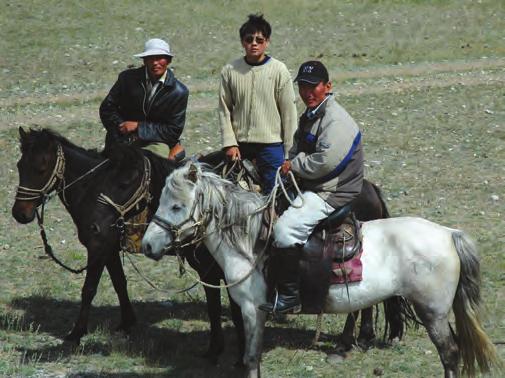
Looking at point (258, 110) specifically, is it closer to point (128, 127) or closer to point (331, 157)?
point (128, 127)

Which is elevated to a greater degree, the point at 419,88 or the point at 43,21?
the point at 43,21

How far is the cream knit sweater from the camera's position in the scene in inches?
309

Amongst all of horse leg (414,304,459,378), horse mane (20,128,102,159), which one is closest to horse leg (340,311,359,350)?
horse leg (414,304,459,378)

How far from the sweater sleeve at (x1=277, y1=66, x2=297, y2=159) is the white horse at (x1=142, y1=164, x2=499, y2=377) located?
1.47m

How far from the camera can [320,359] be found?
7.84 meters

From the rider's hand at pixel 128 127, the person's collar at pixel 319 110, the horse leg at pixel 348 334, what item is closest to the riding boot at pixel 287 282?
the person's collar at pixel 319 110

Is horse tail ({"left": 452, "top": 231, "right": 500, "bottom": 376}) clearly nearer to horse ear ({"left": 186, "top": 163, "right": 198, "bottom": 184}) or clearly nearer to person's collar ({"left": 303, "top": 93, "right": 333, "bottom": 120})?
person's collar ({"left": 303, "top": 93, "right": 333, "bottom": 120})

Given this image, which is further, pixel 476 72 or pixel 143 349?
pixel 476 72

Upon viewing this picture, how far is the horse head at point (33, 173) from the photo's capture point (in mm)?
7801

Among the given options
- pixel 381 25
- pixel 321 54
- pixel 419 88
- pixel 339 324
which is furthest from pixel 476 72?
pixel 339 324

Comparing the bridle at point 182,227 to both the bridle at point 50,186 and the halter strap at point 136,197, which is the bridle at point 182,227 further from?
the bridle at point 50,186

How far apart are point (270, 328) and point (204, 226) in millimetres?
2447

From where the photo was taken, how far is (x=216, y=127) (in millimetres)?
17297

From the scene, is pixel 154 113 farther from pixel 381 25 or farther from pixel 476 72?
pixel 381 25
